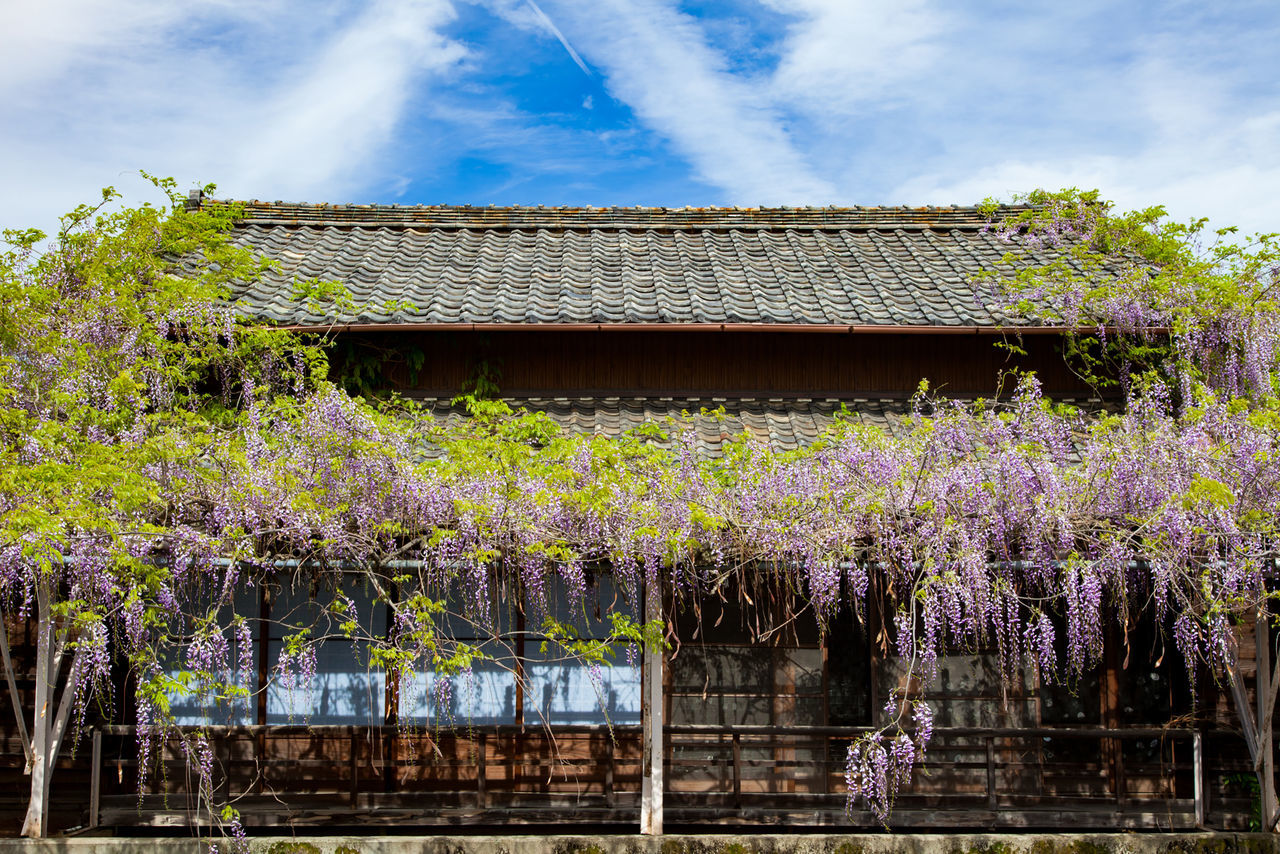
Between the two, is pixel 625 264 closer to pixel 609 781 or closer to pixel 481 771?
pixel 609 781

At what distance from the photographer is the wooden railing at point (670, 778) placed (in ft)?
24.6

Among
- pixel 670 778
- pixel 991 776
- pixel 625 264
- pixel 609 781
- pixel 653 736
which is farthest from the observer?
pixel 625 264

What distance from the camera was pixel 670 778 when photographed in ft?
27.8

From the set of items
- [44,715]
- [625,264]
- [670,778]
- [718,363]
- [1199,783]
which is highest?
[625,264]

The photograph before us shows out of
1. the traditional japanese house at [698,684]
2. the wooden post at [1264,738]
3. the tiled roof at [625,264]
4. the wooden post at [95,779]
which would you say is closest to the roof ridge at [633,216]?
the tiled roof at [625,264]

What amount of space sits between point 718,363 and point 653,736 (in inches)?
144

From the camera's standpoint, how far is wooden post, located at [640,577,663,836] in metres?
7.04

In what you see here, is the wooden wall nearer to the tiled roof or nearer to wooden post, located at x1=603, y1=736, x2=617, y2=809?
the tiled roof

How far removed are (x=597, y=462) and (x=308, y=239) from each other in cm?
546

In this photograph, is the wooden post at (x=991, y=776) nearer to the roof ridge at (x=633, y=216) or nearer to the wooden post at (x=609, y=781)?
the wooden post at (x=609, y=781)

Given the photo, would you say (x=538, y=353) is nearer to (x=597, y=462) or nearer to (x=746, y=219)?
(x=597, y=462)

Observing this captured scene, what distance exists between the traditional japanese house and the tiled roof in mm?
45

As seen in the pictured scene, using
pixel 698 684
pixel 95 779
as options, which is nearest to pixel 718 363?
pixel 698 684

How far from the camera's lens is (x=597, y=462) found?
23.7 feet
